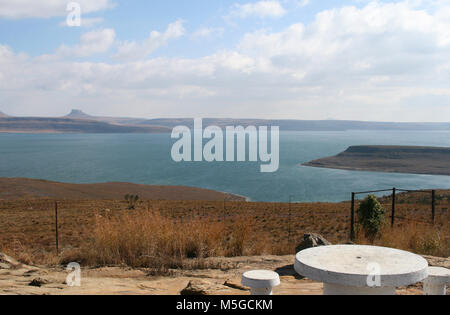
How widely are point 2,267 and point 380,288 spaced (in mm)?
5963

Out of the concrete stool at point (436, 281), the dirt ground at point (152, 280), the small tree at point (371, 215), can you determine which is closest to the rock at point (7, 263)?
the dirt ground at point (152, 280)

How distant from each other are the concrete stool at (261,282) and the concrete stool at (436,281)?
181 cm

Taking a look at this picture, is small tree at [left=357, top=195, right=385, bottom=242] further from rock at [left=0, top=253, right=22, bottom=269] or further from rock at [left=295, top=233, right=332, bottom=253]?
rock at [left=0, top=253, right=22, bottom=269]

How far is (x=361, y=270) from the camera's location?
3857 millimetres

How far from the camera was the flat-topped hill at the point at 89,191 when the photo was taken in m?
50.2

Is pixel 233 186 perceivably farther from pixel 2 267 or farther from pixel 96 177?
pixel 2 267

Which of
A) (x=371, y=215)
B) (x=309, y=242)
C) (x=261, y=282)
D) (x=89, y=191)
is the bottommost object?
(x=89, y=191)

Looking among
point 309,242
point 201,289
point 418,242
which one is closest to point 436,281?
point 201,289

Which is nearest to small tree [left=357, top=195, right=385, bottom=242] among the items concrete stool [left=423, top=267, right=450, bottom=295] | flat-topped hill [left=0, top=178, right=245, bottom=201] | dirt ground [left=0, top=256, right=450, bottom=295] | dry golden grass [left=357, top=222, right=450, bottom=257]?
dry golden grass [left=357, top=222, right=450, bottom=257]

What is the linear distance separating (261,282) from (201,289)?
1.17m

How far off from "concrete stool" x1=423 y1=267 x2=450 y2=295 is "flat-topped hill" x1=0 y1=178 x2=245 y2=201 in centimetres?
4704

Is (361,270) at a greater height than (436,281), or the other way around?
(361,270)

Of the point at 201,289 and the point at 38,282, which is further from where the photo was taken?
the point at 38,282

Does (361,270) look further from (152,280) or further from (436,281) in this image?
(152,280)
